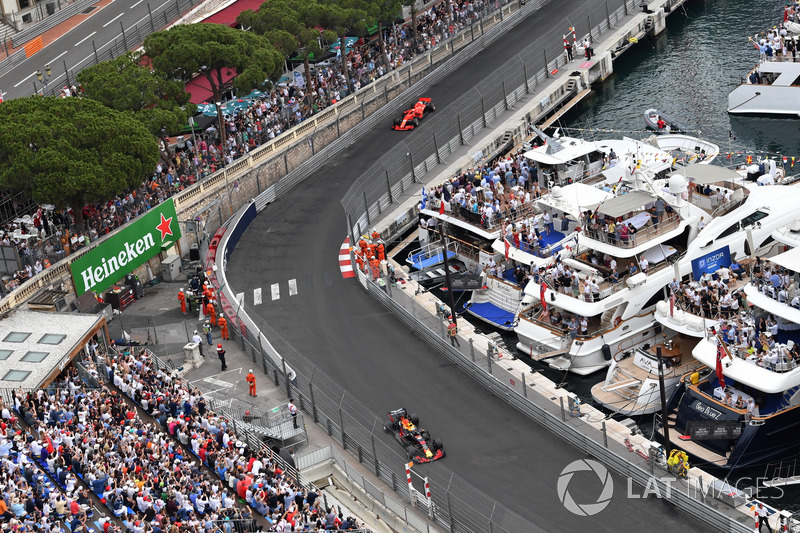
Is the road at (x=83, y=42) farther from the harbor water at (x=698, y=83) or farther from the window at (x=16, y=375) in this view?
the window at (x=16, y=375)

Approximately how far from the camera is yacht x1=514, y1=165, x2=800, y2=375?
234 ft

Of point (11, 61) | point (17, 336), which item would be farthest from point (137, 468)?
point (11, 61)

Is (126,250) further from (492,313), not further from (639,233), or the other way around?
(639,233)

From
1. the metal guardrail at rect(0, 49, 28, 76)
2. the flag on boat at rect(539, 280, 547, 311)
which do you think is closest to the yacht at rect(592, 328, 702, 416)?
the flag on boat at rect(539, 280, 547, 311)

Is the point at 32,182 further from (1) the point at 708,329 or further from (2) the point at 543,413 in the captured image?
(1) the point at 708,329

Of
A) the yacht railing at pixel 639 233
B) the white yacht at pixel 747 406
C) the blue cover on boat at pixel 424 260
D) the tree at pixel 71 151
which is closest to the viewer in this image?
the white yacht at pixel 747 406

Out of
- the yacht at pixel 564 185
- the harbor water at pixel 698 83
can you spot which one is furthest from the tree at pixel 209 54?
the harbor water at pixel 698 83

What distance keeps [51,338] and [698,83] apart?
179 feet

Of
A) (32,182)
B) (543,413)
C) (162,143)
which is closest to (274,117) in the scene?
(162,143)

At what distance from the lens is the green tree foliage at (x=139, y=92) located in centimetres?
8169

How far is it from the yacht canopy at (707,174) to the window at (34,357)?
33329mm

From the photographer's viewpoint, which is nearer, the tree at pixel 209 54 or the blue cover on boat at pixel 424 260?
the blue cover on boat at pixel 424 260

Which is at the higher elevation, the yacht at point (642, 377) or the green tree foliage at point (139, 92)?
the green tree foliage at point (139, 92)

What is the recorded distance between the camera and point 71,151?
74.5 metres
